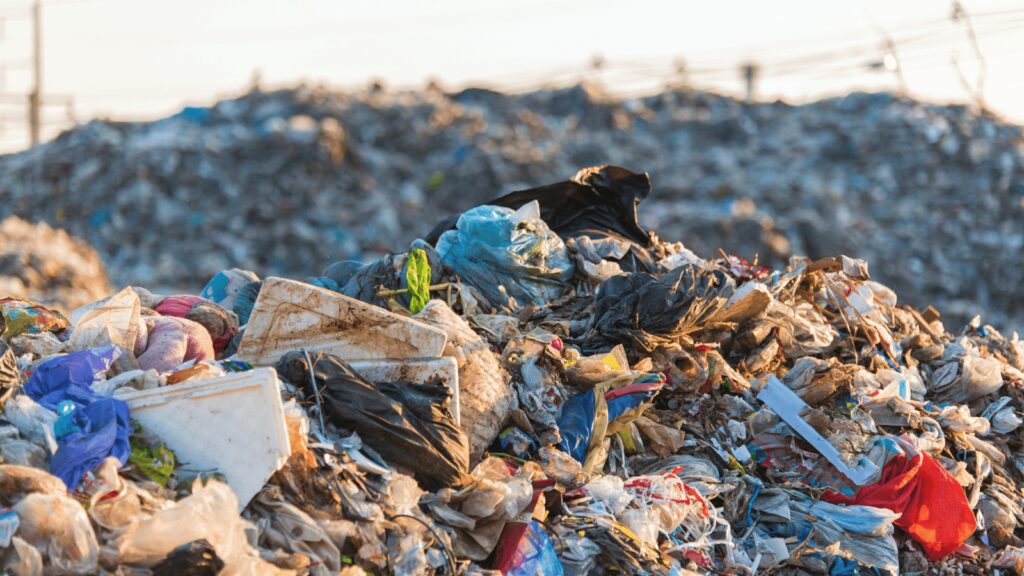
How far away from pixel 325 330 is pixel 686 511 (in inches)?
59.7

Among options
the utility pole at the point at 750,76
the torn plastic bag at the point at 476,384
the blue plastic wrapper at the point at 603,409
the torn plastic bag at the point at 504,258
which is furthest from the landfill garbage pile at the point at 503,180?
the torn plastic bag at the point at 476,384

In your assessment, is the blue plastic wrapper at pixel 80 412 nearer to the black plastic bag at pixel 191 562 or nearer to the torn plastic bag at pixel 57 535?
the torn plastic bag at pixel 57 535

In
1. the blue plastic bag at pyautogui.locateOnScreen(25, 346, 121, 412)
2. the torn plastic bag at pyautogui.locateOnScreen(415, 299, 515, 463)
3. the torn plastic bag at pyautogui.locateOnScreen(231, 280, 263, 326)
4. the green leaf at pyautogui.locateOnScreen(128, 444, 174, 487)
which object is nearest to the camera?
the green leaf at pyautogui.locateOnScreen(128, 444, 174, 487)

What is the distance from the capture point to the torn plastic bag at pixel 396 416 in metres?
3.45

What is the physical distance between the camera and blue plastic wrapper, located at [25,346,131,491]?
2.96m

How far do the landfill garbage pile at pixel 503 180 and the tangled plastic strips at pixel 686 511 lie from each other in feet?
31.3

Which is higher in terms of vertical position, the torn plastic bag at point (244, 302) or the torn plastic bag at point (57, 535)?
the torn plastic bag at point (57, 535)

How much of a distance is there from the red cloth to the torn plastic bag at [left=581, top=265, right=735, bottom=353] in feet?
3.08

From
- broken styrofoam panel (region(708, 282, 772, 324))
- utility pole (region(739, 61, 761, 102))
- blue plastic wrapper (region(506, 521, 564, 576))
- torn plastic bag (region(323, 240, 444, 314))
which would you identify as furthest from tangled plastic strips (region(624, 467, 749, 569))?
utility pole (region(739, 61, 761, 102))

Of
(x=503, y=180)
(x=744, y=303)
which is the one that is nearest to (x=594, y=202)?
(x=744, y=303)

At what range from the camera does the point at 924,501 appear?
4246mm

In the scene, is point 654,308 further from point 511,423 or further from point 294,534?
point 294,534

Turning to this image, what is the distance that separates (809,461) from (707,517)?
672mm

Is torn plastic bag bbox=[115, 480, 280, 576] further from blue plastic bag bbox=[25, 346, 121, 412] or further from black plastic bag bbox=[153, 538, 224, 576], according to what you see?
blue plastic bag bbox=[25, 346, 121, 412]
